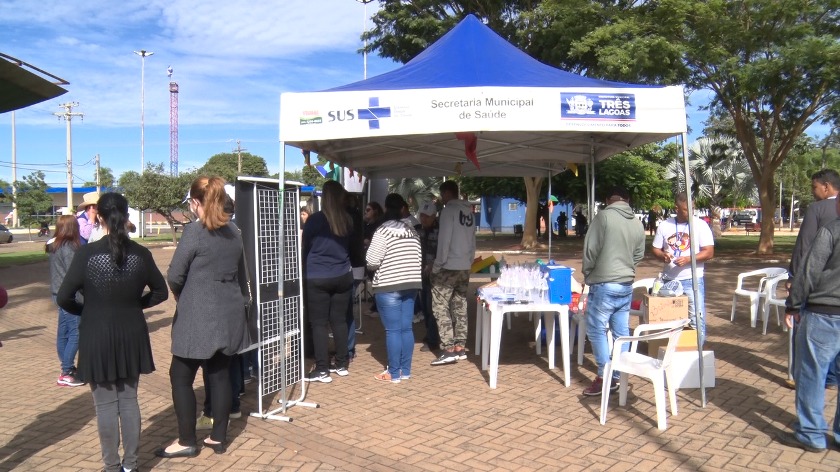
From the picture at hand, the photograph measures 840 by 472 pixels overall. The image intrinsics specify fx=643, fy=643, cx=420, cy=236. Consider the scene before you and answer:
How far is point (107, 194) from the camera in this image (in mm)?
3699

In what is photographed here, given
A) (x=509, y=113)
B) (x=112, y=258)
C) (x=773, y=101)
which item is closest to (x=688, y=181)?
(x=509, y=113)

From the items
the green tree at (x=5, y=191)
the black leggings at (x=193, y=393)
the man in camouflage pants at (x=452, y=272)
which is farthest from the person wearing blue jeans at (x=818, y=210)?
the green tree at (x=5, y=191)

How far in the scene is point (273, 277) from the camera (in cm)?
512

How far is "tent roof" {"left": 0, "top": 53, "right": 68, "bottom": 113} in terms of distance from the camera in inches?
113

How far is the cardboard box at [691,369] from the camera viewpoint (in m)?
5.54

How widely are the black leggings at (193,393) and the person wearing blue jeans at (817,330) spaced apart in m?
3.71

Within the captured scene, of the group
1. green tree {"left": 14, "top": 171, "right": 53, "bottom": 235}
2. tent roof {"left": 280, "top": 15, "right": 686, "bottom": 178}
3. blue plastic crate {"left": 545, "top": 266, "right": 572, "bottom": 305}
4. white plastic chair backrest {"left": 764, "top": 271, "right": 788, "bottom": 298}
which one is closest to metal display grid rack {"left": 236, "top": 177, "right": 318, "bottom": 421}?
tent roof {"left": 280, "top": 15, "right": 686, "bottom": 178}

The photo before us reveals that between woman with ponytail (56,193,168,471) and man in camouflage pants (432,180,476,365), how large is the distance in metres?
3.12

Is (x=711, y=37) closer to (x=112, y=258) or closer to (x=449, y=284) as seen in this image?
(x=449, y=284)

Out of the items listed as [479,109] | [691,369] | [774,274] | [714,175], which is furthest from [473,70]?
[714,175]

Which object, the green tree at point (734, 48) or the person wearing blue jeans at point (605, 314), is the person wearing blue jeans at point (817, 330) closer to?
the person wearing blue jeans at point (605, 314)

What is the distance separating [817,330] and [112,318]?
13.8ft

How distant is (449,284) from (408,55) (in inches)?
634

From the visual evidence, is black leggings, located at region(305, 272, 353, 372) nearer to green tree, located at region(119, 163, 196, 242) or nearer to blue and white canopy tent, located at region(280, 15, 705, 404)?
blue and white canopy tent, located at region(280, 15, 705, 404)
